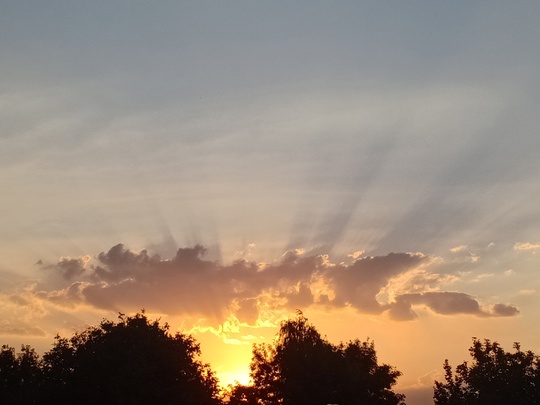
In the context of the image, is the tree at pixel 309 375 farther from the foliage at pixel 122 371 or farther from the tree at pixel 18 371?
the tree at pixel 18 371

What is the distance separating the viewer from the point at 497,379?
361 feet

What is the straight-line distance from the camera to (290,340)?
12069cm

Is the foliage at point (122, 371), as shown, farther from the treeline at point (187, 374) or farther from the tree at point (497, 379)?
the tree at point (497, 379)

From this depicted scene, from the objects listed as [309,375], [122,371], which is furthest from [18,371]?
[309,375]

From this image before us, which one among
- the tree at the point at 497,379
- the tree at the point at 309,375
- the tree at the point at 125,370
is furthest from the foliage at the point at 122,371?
the tree at the point at 497,379

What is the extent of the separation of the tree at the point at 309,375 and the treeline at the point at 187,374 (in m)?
0.18

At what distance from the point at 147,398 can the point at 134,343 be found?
8990mm

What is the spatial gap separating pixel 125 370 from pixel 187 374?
43.3 feet

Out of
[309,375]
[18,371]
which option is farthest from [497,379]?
[18,371]

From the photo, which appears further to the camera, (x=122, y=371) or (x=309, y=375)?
(x=309, y=375)

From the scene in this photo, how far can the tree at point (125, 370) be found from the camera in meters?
89.0

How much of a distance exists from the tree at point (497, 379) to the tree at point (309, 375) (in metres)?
16.0

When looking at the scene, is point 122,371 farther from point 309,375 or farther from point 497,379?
point 497,379

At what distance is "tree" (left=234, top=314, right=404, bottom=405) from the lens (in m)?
101
